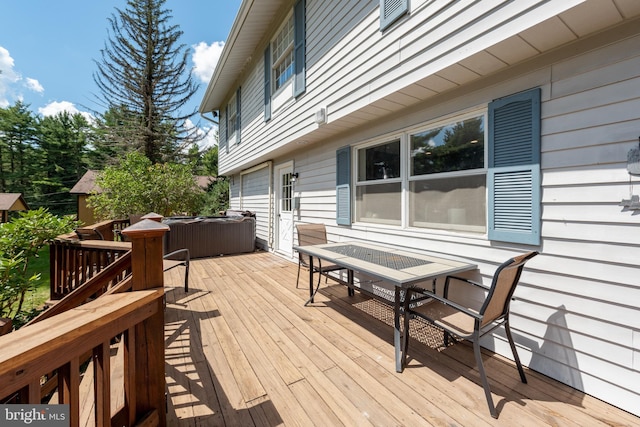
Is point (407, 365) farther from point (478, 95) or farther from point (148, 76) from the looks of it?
point (148, 76)

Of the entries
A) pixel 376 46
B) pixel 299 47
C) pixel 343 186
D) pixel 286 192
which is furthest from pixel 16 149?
pixel 376 46

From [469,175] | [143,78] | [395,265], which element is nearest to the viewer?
[395,265]

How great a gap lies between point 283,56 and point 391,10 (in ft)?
11.1

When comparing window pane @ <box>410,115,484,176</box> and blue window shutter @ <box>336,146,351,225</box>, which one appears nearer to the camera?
window pane @ <box>410,115,484,176</box>

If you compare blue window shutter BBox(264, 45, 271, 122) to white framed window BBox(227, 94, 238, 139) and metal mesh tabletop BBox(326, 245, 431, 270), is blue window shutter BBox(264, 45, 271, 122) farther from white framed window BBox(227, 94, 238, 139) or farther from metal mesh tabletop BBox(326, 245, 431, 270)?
metal mesh tabletop BBox(326, 245, 431, 270)

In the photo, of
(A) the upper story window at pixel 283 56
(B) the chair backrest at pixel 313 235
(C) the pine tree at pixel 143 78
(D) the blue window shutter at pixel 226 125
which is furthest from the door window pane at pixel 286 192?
(C) the pine tree at pixel 143 78

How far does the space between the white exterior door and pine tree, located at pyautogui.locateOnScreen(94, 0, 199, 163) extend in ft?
36.7

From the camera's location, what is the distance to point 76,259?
3.19m

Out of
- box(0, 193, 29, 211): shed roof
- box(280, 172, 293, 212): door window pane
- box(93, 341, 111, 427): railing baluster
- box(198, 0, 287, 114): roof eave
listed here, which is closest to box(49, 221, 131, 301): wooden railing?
box(93, 341, 111, 427): railing baluster

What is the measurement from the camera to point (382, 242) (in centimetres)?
373

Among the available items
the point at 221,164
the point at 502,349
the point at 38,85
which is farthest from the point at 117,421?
the point at 38,85

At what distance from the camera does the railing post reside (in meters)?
1.46

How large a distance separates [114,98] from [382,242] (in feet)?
57.1

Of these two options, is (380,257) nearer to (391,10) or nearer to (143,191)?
(391,10)
